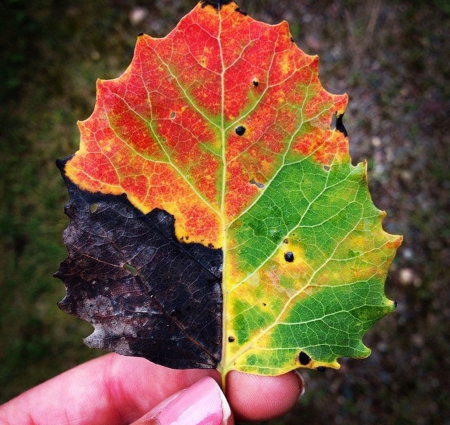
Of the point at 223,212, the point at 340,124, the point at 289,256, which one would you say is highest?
the point at 340,124

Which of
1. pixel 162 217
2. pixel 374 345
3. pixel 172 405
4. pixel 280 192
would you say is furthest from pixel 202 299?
pixel 374 345

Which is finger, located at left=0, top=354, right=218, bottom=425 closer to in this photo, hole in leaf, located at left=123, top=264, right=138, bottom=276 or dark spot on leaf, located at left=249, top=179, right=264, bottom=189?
hole in leaf, located at left=123, top=264, right=138, bottom=276

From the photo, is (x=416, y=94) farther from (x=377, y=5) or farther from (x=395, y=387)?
(x=395, y=387)

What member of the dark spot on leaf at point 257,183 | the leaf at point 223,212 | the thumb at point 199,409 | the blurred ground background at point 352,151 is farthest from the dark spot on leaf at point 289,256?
the blurred ground background at point 352,151

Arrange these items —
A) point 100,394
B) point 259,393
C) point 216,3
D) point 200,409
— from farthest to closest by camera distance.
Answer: point 100,394, point 259,393, point 200,409, point 216,3

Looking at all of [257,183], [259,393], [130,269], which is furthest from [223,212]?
[259,393]

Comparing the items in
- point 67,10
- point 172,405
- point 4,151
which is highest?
point 67,10

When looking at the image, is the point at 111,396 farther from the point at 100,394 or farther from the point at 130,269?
the point at 130,269
